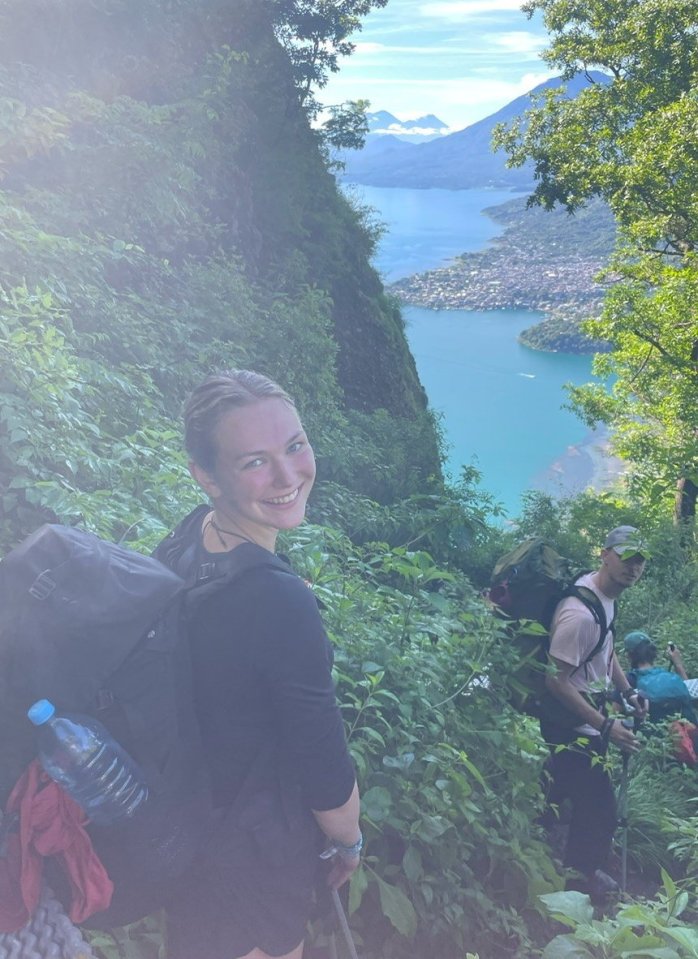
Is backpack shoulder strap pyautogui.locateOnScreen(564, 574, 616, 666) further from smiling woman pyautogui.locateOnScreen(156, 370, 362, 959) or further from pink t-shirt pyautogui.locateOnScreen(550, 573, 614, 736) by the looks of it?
smiling woman pyautogui.locateOnScreen(156, 370, 362, 959)

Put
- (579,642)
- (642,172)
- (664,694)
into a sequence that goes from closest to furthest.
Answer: (579,642)
(664,694)
(642,172)

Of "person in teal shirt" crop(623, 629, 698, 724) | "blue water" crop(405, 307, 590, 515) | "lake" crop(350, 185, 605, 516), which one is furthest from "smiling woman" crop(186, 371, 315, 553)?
"blue water" crop(405, 307, 590, 515)

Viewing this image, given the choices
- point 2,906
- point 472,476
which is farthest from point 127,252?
point 2,906

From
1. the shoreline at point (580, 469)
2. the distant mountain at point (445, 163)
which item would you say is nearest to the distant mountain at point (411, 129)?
the distant mountain at point (445, 163)

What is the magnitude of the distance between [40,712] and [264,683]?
433 mm

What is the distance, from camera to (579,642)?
3482mm

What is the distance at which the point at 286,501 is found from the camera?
185cm

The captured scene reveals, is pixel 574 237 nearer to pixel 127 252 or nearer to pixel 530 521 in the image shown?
pixel 530 521

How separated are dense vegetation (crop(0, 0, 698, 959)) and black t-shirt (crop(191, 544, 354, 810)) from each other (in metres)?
0.74

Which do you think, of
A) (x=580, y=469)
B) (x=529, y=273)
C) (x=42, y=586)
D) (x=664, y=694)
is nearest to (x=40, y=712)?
(x=42, y=586)

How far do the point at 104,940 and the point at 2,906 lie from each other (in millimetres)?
640

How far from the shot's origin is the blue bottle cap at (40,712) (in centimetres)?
146

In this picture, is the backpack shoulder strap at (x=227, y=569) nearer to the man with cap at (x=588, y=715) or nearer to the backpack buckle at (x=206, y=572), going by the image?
the backpack buckle at (x=206, y=572)

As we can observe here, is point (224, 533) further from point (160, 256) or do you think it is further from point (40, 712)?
point (160, 256)
